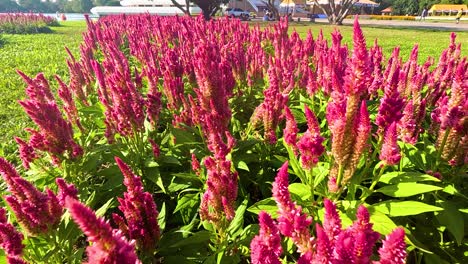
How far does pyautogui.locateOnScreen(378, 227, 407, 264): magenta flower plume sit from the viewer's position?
0.82m

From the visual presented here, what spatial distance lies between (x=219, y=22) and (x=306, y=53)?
3.85m

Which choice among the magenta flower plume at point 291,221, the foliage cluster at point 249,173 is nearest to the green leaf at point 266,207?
the foliage cluster at point 249,173

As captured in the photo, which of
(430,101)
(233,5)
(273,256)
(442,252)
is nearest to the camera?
(273,256)

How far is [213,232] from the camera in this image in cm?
207

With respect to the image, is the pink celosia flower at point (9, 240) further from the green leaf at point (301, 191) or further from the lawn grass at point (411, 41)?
the lawn grass at point (411, 41)

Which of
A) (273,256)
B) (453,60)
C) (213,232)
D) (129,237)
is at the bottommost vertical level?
(213,232)

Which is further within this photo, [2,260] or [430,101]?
[430,101]

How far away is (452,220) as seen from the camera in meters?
2.03

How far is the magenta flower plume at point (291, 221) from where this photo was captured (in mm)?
1134

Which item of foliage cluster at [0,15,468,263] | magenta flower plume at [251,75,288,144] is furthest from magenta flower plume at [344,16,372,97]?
magenta flower plume at [251,75,288,144]

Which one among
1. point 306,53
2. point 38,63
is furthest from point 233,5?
point 306,53

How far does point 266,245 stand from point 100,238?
527mm

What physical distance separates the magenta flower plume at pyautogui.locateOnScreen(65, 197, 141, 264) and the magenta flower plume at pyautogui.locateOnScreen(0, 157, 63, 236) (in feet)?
3.17

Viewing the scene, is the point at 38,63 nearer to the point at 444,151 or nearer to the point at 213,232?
the point at 213,232
